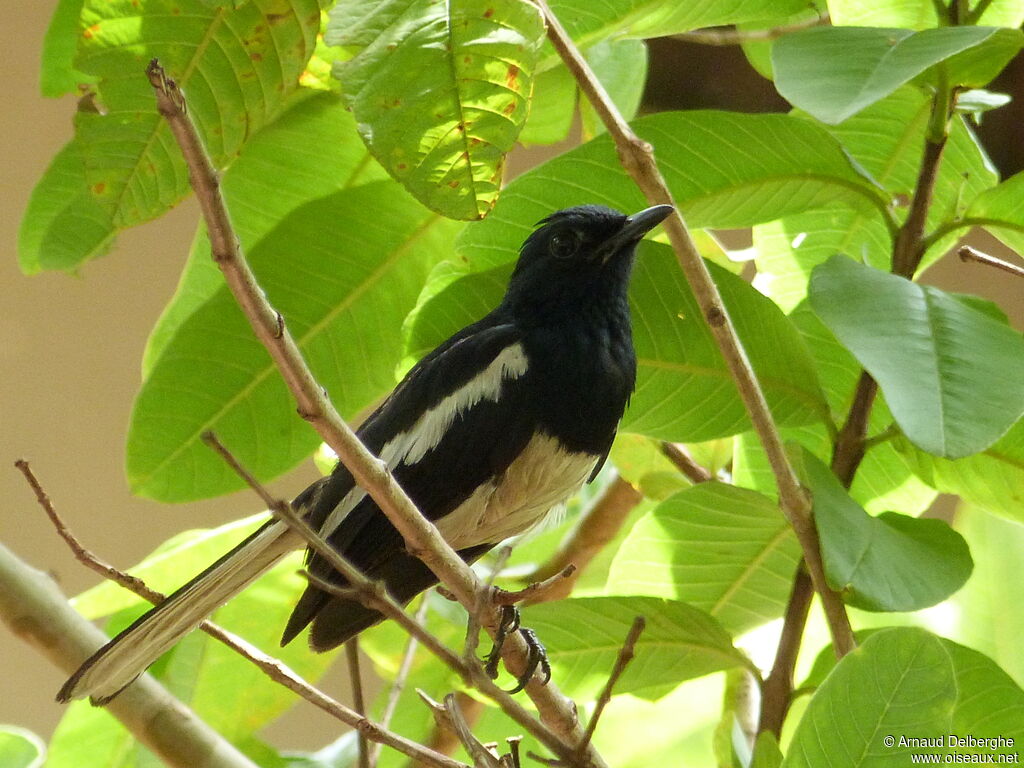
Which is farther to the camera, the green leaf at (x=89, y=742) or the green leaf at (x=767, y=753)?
the green leaf at (x=89, y=742)

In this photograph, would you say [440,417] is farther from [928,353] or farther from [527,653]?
[928,353]

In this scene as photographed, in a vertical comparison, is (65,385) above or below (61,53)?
below

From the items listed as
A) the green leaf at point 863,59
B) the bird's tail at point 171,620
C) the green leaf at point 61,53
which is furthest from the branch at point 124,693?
the green leaf at point 863,59

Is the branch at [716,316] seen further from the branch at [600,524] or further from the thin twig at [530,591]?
the branch at [600,524]

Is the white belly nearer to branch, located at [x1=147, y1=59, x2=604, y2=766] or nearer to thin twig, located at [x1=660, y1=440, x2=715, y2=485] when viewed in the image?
thin twig, located at [x1=660, y1=440, x2=715, y2=485]

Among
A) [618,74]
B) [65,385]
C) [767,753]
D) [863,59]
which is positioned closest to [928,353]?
[863,59]

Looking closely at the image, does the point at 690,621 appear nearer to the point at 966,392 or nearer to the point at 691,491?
the point at 691,491

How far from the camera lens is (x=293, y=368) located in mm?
788

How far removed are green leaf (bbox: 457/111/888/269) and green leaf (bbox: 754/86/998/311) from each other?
10cm

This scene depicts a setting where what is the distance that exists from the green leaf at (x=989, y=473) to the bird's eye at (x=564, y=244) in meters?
0.54

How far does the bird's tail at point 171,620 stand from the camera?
1165 mm

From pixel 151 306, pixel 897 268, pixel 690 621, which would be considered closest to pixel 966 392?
pixel 897 268

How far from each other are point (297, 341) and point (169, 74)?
378 millimetres

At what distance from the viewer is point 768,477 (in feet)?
4.66
